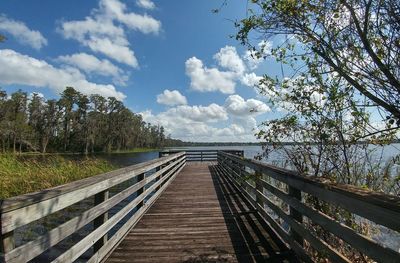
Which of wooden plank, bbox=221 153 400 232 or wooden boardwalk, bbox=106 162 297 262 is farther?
wooden boardwalk, bbox=106 162 297 262

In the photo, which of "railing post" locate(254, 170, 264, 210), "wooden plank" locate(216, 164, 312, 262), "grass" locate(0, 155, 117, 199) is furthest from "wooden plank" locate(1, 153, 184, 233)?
"grass" locate(0, 155, 117, 199)

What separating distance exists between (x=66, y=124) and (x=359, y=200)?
267ft

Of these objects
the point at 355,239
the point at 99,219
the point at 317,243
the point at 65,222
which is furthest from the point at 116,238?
the point at 355,239

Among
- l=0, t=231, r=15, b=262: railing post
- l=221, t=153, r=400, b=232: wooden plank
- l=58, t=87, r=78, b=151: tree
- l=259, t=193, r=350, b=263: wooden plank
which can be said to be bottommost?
l=259, t=193, r=350, b=263: wooden plank

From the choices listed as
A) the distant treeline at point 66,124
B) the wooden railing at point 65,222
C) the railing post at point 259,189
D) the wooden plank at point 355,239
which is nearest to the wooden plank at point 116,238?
the wooden railing at point 65,222

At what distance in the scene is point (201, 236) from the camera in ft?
17.0

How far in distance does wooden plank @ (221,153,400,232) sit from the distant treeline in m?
61.2

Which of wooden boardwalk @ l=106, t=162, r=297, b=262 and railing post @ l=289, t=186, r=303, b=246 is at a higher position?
railing post @ l=289, t=186, r=303, b=246

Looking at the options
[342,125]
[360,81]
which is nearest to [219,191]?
[342,125]

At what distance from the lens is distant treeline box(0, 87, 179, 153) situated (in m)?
62.9

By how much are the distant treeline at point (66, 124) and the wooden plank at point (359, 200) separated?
61209mm

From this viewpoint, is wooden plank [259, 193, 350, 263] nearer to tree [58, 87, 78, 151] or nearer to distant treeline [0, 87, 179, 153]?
distant treeline [0, 87, 179, 153]

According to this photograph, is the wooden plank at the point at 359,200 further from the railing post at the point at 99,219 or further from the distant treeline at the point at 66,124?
the distant treeline at the point at 66,124

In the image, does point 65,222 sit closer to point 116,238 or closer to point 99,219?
point 99,219
